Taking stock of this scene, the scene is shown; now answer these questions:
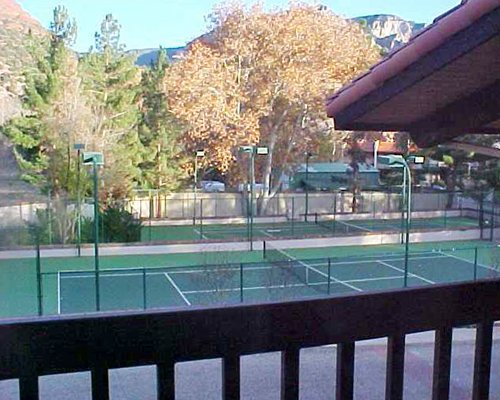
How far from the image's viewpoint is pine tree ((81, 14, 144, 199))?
15.9m

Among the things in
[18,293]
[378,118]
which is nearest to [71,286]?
[18,293]

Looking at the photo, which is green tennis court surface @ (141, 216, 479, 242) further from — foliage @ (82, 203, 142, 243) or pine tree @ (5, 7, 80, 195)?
pine tree @ (5, 7, 80, 195)

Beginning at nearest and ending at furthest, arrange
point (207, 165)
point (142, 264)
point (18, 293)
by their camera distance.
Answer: point (18, 293)
point (142, 264)
point (207, 165)

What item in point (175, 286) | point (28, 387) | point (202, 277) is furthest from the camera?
point (175, 286)

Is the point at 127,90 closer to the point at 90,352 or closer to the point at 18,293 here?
the point at 18,293

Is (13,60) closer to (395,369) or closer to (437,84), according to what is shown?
(437,84)

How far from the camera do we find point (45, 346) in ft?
2.70

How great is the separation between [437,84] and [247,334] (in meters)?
1.24

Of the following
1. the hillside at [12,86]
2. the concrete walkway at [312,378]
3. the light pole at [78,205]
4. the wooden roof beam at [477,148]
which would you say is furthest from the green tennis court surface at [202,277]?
the wooden roof beam at [477,148]

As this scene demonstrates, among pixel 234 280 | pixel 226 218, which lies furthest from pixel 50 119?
pixel 234 280

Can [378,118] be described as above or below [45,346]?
above

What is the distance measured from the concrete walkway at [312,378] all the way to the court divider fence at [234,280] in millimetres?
4269

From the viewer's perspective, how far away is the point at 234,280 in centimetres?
1006

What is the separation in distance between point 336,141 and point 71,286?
36.5 feet
